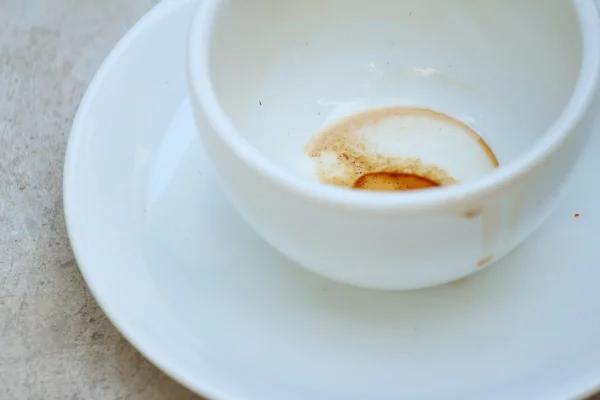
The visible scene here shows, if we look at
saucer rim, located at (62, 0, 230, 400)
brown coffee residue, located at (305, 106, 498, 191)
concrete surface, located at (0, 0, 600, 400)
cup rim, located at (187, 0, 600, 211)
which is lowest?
concrete surface, located at (0, 0, 600, 400)

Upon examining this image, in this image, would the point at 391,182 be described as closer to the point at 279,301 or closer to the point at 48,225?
the point at 279,301

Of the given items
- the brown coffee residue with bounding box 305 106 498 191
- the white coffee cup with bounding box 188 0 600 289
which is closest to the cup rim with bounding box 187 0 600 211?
the white coffee cup with bounding box 188 0 600 289

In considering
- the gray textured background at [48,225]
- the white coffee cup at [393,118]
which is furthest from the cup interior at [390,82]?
the gray textured background at [48,225]

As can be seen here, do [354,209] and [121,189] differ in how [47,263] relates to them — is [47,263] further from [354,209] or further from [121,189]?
[354,209]

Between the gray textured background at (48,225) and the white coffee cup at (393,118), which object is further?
the gray textured background at (48,225)

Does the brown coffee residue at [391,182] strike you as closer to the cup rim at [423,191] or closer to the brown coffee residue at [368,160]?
the brown coffee residue at [368,160]

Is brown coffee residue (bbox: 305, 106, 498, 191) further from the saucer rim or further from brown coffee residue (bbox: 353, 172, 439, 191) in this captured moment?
the saucer rim

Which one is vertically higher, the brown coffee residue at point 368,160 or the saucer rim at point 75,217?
the brown coffee residue at point 368,160
